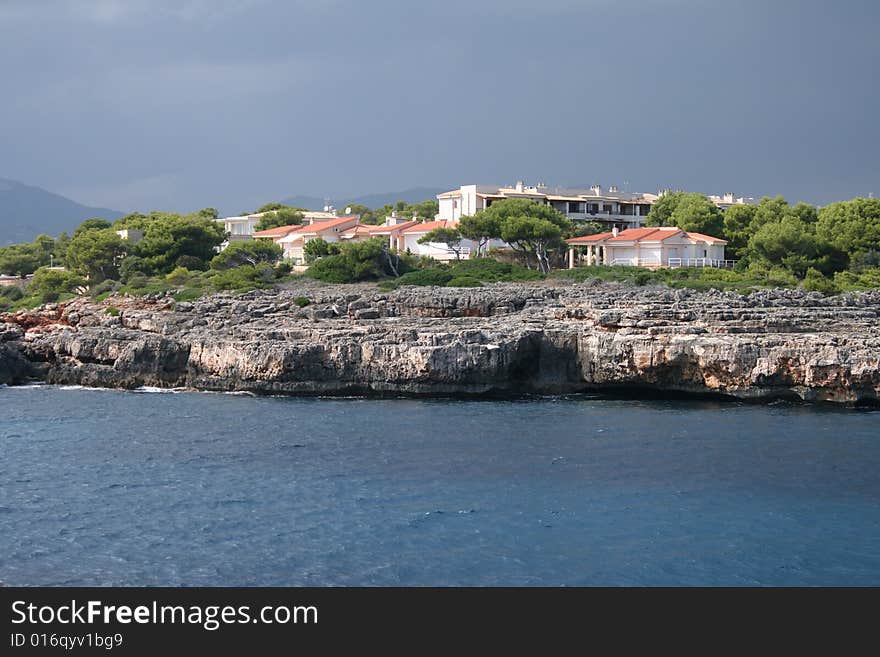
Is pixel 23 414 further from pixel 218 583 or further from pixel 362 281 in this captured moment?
pixel 362 281

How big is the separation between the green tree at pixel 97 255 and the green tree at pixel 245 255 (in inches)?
285

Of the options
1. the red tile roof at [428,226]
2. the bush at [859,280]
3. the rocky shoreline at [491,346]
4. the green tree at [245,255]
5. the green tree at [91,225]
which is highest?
the green tree at [91,225]

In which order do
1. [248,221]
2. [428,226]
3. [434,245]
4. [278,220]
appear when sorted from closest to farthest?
[434,245], [428,226], [278,220], [248,221]

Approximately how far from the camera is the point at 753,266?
200 ft

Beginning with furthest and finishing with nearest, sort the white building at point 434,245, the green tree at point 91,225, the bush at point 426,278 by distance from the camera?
the green tree at point 91,225, the white building at point 434,245, the bush at point 426,278

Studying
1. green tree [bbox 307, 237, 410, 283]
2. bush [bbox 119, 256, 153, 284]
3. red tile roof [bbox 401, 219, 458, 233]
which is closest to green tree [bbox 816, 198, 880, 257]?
red tile roof [bbox 401, 219, 458, 233]

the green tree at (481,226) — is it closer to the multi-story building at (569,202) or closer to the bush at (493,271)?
the bush at (493,271)

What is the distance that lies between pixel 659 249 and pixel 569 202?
20.7 meters

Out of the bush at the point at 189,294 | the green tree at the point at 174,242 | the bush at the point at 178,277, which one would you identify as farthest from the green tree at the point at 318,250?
the bush at the point at 189,294

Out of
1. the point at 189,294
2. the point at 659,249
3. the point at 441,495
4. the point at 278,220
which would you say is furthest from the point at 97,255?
the point at 441,495

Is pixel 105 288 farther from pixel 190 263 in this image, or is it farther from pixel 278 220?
pixel 278 220

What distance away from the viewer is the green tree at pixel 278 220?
9475 cm

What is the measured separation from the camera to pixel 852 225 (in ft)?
210

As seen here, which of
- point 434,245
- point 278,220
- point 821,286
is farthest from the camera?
point 278,220
